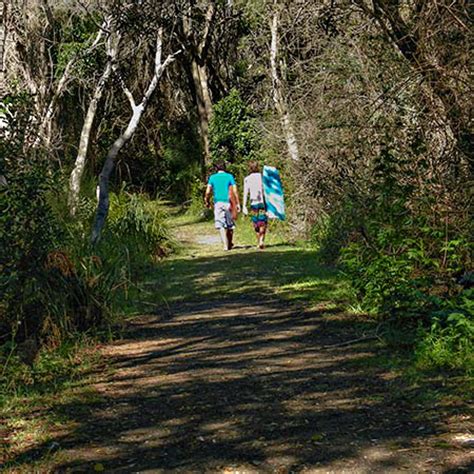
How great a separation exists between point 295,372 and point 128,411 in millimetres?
1606

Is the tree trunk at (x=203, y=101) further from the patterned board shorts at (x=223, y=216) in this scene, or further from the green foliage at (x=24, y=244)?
the green foliage at (x=24, y=244)

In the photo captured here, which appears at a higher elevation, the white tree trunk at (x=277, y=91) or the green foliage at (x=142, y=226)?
the white tree trunk at (x=277, y=91)

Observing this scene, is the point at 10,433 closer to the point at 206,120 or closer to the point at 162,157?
the point at 206,120

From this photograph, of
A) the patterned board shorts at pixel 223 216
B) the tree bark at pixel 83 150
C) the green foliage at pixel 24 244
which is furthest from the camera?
the patterned board shorts at pixel 223 216

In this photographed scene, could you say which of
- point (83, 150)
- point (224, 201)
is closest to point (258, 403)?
point (224, 201)

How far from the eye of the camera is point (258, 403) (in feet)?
24.2

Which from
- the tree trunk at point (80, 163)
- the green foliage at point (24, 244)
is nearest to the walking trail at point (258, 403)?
the green foliage at point (24, 244)

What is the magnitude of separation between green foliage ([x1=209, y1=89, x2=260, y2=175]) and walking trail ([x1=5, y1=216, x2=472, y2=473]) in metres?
19.7

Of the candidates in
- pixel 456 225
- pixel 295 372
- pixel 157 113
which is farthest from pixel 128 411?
pixel 157 113

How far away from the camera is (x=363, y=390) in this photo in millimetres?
7664

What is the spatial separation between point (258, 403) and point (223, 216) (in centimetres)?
1243

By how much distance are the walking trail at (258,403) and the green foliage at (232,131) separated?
1965 cm

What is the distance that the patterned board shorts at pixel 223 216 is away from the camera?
64.6 feet

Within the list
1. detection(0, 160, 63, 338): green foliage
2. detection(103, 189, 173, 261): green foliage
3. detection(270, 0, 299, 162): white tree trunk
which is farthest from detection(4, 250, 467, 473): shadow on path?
detection(270, 0, 299, 162): white tree trunk
